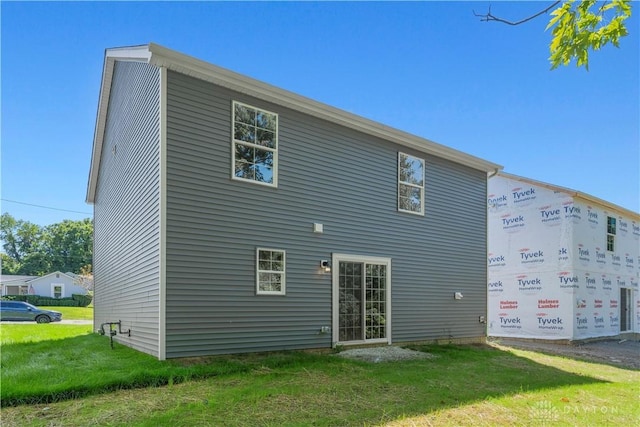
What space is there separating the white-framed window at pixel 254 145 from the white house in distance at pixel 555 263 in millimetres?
8901

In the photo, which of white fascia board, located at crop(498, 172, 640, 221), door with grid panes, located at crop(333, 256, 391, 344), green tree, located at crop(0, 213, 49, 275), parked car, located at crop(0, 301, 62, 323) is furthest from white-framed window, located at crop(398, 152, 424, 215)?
green tree, located at crop(0, 213, 49, 275)

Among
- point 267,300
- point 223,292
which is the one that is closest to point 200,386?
point 223,292

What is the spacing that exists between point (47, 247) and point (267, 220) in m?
61.6

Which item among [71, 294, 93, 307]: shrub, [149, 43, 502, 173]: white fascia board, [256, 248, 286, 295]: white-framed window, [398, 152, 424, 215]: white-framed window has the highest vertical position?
[149, 43, 502, 173]: white fascia board

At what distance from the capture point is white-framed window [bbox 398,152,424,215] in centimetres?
1052

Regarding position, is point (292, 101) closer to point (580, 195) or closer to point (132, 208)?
point (132, 208)

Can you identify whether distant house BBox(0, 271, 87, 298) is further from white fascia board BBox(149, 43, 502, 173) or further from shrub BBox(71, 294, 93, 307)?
white fascia board BBox(149, 43, 502, 173)

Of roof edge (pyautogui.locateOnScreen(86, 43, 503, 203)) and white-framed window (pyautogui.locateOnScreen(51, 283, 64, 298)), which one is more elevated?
roof edge (pyautogui.locateOnScreen(86, 43, 503, 203))

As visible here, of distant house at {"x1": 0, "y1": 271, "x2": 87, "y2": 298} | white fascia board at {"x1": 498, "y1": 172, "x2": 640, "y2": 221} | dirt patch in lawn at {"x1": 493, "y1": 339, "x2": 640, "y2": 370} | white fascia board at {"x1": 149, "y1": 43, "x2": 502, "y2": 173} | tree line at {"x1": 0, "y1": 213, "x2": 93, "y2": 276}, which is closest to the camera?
white fascia board at {"x1": 149, "y1": 43, "x2": 502, "y2": 173}

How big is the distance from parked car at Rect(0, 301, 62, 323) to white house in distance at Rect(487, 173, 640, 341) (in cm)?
2155

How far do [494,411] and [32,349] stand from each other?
885 cm

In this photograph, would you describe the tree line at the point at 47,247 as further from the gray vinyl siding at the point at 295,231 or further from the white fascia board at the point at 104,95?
→ the gray vinyl siding at the point at 295,231

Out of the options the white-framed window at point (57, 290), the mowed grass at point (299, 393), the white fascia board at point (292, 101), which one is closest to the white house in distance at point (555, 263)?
the white fascia board at point (292, 101)

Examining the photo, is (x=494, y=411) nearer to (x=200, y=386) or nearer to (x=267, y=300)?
(x=200, y=386)
